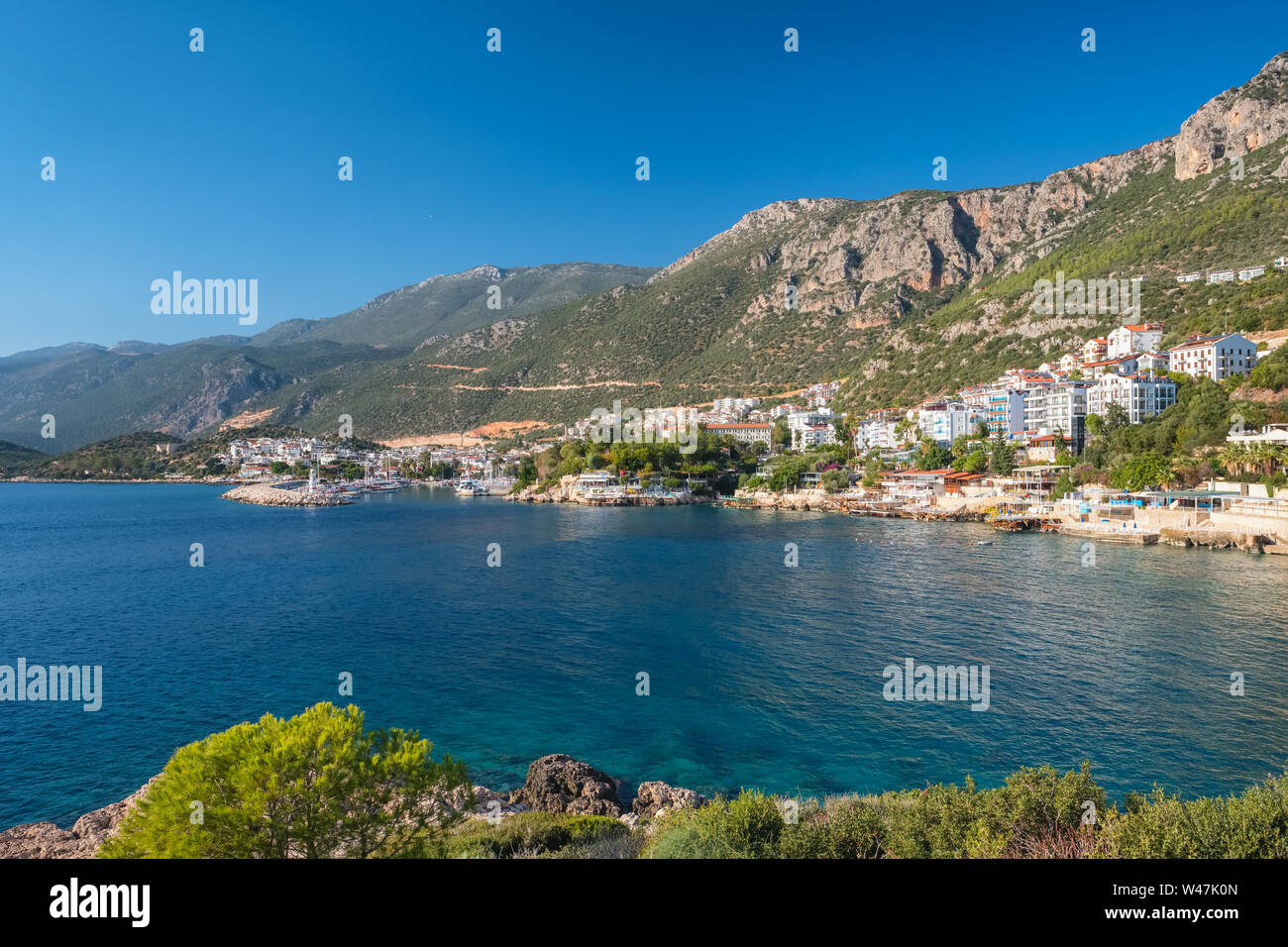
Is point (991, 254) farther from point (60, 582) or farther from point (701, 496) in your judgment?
point (60, 582)

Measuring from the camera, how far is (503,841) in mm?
7707

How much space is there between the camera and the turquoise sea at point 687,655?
12.0 m

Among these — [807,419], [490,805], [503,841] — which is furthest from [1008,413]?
[503,841]

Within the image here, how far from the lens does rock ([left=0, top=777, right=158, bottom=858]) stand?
824 centimetres

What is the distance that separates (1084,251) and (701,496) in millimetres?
50265

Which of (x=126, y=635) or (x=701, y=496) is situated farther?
(x=701, y=496)

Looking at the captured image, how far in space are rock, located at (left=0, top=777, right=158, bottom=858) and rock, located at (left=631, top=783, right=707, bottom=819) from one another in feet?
21.9

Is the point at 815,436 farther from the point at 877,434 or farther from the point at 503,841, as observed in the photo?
the point at 503,841

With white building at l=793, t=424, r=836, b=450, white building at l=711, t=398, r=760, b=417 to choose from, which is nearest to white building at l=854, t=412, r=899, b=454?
white building at l=793, t=424, r=836, b=450

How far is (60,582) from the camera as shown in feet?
90.8

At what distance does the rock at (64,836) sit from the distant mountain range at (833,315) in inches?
1554

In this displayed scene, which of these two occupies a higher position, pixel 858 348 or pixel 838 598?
pixel 858 348
